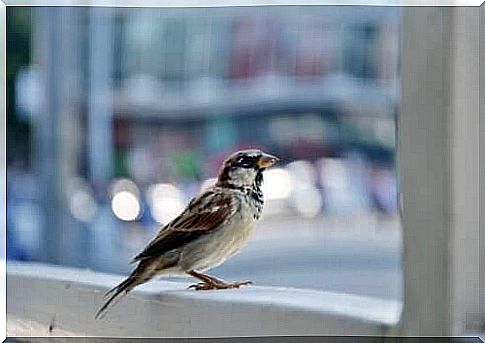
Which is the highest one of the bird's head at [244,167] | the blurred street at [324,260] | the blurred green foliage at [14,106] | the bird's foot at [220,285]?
the blurred green foliage at [14,106]

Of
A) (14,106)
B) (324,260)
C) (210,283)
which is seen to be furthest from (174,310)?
(14,106)

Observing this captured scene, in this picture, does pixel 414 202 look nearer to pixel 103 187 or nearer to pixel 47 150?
pixel 103 187

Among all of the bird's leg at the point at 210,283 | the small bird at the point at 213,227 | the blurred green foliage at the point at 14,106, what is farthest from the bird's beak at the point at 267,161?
the blurred green foliage at the point at 14,106

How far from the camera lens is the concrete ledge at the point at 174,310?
1.13 m

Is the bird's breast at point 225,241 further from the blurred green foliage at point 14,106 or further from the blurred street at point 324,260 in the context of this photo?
the blurred green foliage at point 14,106

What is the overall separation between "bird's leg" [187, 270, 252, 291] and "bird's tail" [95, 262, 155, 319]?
0.07 metres

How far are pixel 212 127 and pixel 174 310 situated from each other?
311mm

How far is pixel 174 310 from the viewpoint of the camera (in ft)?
3.76

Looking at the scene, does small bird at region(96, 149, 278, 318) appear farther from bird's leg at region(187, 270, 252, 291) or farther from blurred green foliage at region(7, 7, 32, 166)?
blurred green foliage at region(7, 7, 32, 166)

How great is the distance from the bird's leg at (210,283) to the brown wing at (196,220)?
6 cm

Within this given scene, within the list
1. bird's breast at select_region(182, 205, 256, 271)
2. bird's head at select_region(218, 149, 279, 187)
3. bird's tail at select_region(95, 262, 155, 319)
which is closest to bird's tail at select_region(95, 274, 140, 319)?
bird's tail at select_region(95, 262, 155, 319)

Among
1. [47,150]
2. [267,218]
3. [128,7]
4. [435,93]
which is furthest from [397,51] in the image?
[47,150]

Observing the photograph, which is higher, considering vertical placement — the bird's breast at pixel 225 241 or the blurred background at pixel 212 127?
the blurred background at pixel 212 127

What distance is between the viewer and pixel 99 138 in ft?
3.79
